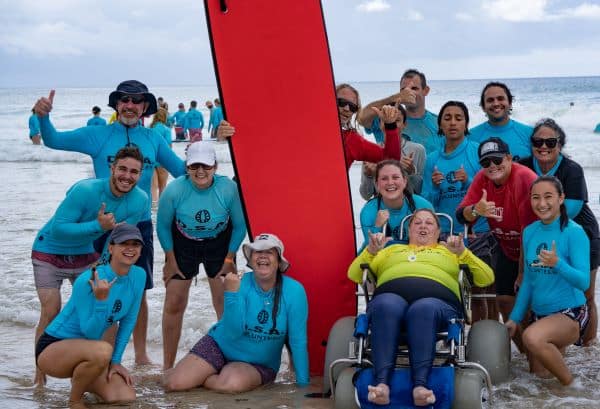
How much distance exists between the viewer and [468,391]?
3781 mm

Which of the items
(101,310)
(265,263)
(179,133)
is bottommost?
(101,310)

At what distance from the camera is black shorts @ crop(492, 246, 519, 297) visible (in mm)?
4828

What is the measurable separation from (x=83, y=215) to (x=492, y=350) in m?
2.26

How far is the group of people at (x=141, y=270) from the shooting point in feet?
13.6

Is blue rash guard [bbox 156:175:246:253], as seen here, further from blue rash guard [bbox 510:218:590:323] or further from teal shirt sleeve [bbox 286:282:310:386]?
blue rash guard [bbox 510:218:590:323]

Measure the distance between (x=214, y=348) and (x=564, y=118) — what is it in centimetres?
3039

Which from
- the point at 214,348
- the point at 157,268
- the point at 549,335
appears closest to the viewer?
the point at 549,335

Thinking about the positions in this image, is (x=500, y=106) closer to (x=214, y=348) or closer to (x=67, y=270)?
(x=214, y=348)

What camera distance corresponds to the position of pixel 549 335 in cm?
426

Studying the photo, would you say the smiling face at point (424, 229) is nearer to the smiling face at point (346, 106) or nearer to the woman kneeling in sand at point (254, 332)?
the woman kneeling in sand at point (254, 332)

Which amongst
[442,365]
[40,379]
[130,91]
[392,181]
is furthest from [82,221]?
[442,365]

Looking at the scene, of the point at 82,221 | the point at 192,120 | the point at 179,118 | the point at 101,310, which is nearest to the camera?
the point at 101,310

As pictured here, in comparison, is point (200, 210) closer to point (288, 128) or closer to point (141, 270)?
point (141, 270)

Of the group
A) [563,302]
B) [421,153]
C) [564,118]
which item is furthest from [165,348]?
[564,118]
